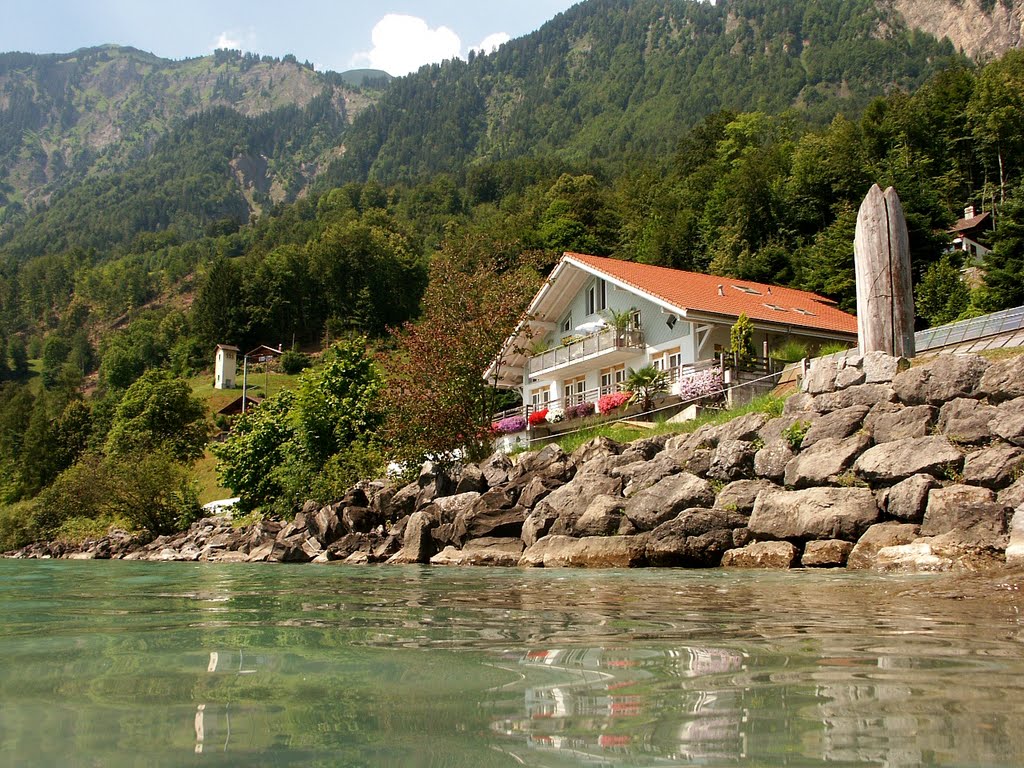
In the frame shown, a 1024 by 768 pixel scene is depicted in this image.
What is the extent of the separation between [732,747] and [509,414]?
3598 cm

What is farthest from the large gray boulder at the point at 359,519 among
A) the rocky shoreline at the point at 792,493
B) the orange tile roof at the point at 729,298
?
the orange tile roof at the point at 729,298

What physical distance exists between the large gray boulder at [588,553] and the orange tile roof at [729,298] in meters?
16.4

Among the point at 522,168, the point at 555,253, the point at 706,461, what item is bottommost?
the point at 706,461

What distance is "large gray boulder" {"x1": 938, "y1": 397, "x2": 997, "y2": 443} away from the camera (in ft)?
46.2

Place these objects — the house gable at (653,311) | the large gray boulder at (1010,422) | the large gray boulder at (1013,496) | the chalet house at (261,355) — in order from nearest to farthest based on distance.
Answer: the large gray boulder at (1013,496) → the large gray boulder at (1010,422) → the house gable at (653,311) → the chalet house at (261,355)

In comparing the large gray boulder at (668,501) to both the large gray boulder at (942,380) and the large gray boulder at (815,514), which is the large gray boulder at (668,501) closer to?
the large gray boulder at (815,514)

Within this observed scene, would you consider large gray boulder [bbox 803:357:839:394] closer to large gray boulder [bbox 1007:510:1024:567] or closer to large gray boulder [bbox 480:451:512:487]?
large gray boulder [bbox 1007:510:1024:567]

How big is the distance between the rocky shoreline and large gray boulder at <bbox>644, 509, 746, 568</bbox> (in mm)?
23

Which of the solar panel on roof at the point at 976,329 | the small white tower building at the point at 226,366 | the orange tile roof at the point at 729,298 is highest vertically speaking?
the small white tower building at the point at 226,366

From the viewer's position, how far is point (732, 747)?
2217 millimetres

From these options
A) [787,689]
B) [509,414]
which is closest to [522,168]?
[509,414]

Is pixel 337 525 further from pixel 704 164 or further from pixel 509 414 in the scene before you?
pixel 704 164

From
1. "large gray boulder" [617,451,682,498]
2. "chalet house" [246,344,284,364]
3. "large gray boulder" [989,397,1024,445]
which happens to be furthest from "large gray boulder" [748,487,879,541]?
"chalet house" [246,344,284,364]

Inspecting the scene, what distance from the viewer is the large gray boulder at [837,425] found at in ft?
54.3
